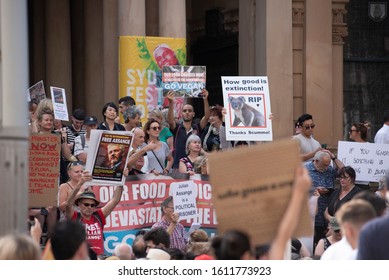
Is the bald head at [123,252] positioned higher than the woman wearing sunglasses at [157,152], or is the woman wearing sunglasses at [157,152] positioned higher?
the woman wearing sunglasses at [157,152]

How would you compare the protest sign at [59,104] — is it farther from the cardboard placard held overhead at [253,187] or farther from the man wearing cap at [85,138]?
the cardboard placard held overhead at [253,187]

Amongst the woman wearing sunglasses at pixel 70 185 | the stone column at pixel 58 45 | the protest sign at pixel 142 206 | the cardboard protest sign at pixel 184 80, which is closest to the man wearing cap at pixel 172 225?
the protest sign at pixel 142 206

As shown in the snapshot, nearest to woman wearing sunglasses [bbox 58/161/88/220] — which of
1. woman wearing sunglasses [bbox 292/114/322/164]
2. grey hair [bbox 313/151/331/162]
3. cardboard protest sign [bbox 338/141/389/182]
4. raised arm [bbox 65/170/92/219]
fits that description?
raised arm [bbox 65/170/92/219]

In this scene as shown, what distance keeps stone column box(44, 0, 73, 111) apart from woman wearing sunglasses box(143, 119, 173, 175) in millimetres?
10550

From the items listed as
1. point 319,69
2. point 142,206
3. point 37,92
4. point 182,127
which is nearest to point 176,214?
point 142,206

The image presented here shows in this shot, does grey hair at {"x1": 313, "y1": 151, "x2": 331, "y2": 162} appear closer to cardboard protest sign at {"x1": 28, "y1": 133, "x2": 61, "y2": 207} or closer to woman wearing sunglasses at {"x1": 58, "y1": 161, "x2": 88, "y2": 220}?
woman wearing sunglasses at {"x1": 58, "y1": 161, "x2": 88, "y2": 220}

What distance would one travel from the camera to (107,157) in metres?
14.6

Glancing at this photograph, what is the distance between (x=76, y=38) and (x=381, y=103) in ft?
20.4

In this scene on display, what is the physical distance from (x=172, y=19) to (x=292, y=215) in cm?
1692

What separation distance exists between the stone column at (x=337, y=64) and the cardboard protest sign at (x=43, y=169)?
448 inches

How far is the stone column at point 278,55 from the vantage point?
24.6 m

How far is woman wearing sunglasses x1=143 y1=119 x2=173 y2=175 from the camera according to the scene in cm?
1730

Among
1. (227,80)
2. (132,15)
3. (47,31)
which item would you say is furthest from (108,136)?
(47,31)

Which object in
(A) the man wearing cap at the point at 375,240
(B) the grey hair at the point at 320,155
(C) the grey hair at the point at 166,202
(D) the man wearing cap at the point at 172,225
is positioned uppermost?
(B) the grey hair at the point at 320,155
